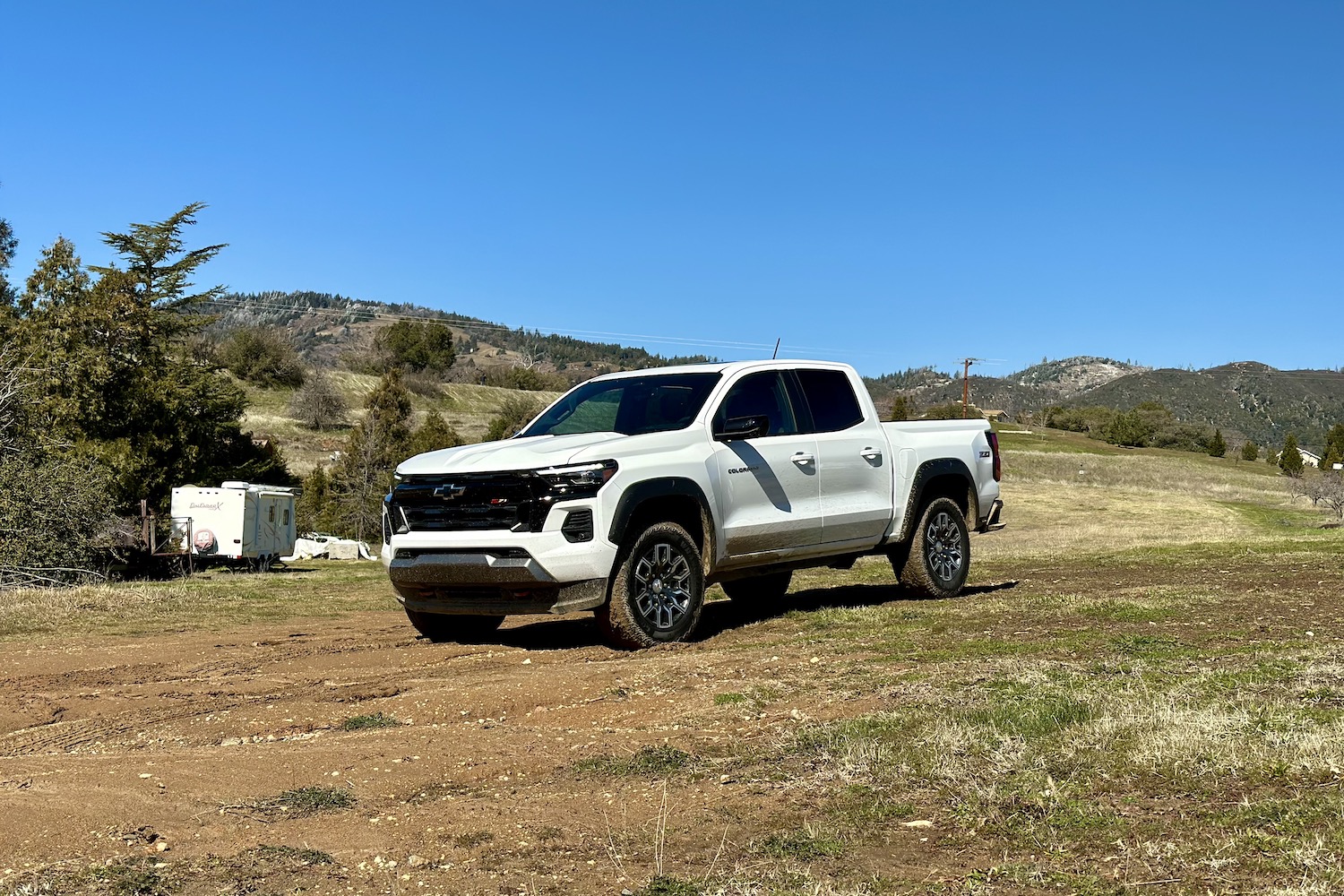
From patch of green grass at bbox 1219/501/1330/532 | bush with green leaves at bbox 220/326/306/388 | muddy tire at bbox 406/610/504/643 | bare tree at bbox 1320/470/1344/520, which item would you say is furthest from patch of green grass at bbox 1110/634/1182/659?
bush with green leaves at bbox 220/326/306/388

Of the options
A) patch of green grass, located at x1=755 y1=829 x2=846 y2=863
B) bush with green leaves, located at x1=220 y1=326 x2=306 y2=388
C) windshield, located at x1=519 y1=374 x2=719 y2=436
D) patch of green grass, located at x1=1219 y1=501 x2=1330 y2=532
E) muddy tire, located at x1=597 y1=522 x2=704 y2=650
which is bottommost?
patch of green grass, located at x1=1219 y1=501 x2=1330 y2=532

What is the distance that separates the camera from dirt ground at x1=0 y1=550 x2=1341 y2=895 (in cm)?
386

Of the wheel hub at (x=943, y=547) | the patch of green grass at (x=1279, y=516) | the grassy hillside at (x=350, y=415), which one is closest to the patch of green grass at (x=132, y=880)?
the wheel hub at (x=943, y=547)

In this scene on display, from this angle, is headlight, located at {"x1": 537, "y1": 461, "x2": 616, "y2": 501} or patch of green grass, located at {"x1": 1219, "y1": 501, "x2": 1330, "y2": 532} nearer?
headlight, located at {"x1": 537, "y1": 461, "x2": 616, "y2": 501}

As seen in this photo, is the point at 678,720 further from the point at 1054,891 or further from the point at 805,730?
the point at 1054,891

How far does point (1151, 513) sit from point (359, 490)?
115ft

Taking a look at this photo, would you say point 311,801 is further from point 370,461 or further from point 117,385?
point 370,461

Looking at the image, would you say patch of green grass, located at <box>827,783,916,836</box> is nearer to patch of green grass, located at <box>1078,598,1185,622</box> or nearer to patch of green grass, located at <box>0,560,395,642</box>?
patch of green grass, located at <box>1078,598,1185,622</box>

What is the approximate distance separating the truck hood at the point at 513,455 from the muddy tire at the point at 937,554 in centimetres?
347

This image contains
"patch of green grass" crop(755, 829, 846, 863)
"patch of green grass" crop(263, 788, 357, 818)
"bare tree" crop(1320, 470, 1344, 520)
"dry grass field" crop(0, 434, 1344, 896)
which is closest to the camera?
"dry grass field" crop(0, 434, 1344, 896)

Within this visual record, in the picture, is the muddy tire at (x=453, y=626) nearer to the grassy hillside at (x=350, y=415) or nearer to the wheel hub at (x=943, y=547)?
the wheel hub at (x=943, y=547)

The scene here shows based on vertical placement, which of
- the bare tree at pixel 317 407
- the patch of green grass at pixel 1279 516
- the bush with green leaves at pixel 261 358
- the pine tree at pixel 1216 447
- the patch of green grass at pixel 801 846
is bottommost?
the patch of green grass at pixel 1279 516

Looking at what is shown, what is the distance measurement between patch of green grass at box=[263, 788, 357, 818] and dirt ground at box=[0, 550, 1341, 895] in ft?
0.09

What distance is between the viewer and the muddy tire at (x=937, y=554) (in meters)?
10.9
